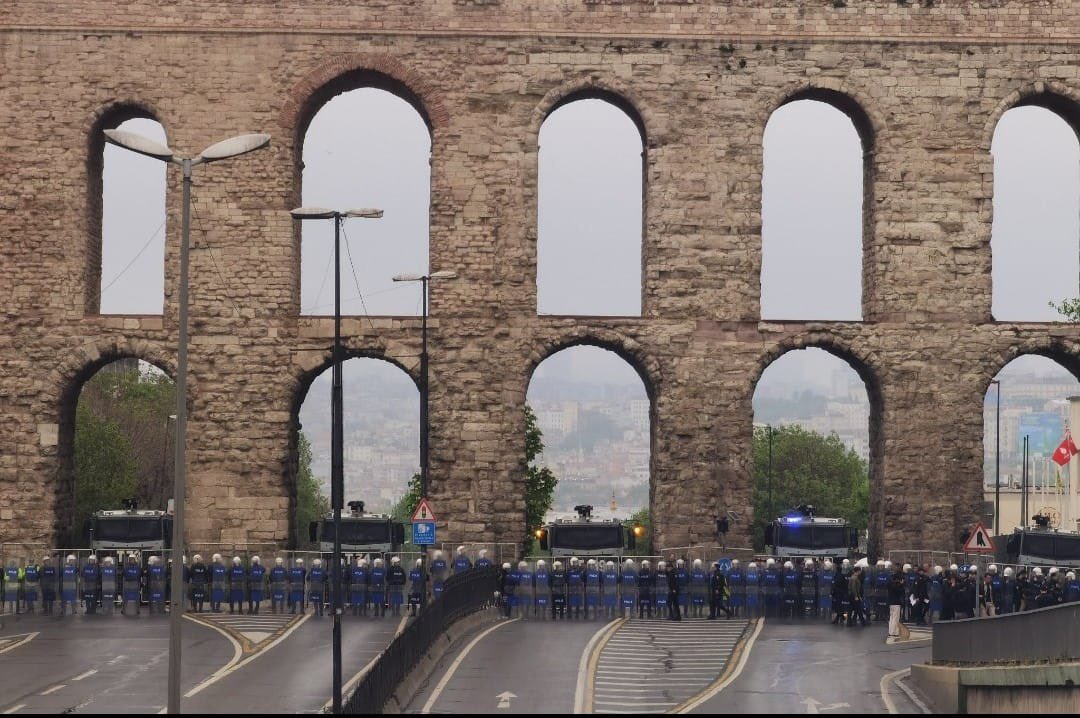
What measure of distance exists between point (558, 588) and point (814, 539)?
7.96 m

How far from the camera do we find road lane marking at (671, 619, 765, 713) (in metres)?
28.9

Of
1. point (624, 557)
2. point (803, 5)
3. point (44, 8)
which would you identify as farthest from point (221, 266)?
point (803, 5)

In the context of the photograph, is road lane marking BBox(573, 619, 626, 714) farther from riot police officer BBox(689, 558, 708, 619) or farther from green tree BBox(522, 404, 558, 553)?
green tree BBox(522, 404, 558, 553)

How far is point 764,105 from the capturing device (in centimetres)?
5138

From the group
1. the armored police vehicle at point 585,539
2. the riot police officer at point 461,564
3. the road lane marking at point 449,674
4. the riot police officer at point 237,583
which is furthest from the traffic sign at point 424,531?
the armored police vehicle at point 585,539

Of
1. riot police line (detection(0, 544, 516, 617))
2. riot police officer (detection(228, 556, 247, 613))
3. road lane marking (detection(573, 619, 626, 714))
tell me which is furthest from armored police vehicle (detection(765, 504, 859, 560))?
riot police officer (detection(228, 556, 247, 613))

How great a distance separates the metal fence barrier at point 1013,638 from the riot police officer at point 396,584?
1479 centimetres

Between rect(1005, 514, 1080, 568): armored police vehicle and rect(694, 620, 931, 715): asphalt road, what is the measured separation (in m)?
7.12

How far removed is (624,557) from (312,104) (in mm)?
15531

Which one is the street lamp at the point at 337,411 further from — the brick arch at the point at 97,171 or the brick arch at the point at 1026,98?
the brick arch at the point at 1026,98

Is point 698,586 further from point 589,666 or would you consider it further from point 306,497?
point 306,497

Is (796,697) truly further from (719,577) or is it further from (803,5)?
(803,5)

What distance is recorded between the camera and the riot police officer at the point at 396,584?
144 ft

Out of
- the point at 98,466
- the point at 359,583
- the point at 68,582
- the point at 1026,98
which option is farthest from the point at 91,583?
the point at 98,466
